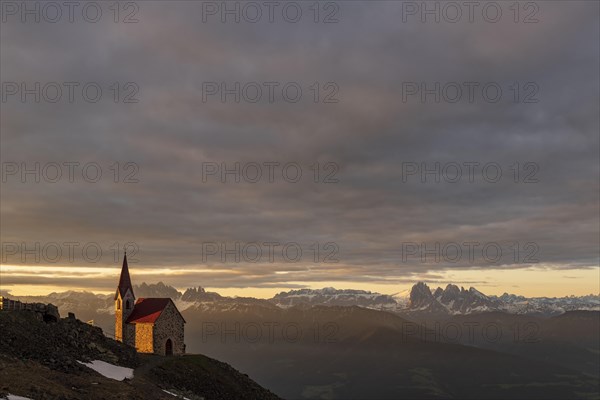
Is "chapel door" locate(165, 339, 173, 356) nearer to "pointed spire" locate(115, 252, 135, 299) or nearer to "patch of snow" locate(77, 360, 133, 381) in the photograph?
"pointed spire" locate(115, 252, 135, 299)

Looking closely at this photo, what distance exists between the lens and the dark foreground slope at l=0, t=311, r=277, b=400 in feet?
147

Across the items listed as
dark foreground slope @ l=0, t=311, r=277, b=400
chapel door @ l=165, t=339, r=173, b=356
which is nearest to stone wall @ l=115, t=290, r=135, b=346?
chapel door @ l=165, t=339, r=173, b=356

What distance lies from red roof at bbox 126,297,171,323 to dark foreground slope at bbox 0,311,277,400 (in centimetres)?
1160

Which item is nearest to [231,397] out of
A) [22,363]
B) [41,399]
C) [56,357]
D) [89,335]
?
[89,335]

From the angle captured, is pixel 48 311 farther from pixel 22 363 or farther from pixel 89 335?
pixel 22 363

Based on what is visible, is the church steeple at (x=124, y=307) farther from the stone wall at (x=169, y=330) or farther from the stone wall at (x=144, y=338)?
the stone wall at (x=169, y=330)

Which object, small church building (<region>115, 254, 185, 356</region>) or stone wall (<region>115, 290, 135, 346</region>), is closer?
small church building (<region>115, 254, 185, 356</region>)

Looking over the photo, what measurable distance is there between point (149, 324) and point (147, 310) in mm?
4483

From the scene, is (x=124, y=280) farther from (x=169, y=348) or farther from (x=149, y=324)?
(x=169, y=348)

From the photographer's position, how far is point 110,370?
215 feet

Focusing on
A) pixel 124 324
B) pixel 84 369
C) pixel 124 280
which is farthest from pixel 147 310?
pixel 84 369

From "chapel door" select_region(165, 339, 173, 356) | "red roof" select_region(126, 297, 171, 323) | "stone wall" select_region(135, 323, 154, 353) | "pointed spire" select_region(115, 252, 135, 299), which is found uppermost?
"pointed spire" select_region(115, 252, 135, 299)

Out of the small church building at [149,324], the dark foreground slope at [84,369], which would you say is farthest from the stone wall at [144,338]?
the dark foreground slope at [84,369]

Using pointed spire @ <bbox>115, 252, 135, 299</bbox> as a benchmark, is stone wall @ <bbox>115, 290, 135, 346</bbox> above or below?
below
